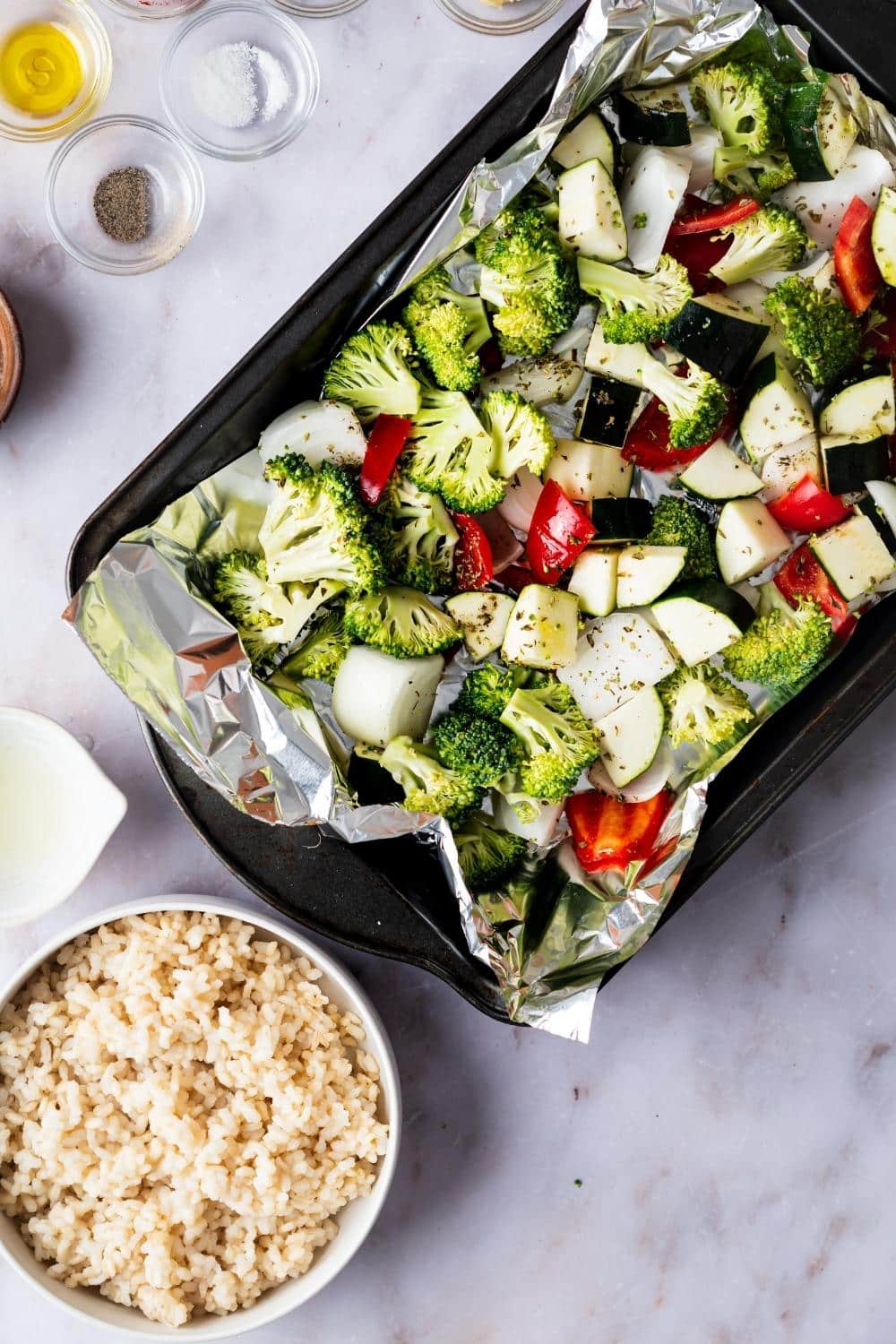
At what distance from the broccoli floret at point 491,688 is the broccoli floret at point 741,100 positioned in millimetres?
1117

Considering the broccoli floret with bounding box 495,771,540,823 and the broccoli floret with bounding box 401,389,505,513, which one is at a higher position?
the broccoli floret with bounding box 401,389,505,513

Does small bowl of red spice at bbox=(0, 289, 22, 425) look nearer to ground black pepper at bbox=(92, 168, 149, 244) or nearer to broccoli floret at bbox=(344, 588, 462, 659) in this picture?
ground black pepper at bbox=(92, 168, 149, 244)

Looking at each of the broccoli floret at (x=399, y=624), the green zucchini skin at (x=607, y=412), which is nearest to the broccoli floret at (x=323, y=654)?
the broccoli floret at (x=399, y=624)

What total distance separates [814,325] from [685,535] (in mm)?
460

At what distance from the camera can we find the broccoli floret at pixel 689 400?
7.04 ft

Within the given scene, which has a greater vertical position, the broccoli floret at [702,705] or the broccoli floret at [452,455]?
the broccoli floret at [452,455]

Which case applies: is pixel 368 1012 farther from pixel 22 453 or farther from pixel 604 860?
pixel 22 453

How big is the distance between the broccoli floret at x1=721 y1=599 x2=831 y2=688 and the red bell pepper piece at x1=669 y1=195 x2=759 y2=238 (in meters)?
0.76

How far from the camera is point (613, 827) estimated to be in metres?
2.28

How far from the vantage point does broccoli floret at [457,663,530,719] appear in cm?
221

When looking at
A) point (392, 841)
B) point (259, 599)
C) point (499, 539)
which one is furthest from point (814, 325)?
point (392, 841)

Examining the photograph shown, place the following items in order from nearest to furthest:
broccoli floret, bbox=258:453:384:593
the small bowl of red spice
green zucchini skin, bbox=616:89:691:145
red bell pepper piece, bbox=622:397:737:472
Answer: broccoli floret, bbox=258:453:384:593 < green zucchini skin, bbox=616:89:691:145 < red bell pepper piece, bbox=622:397:737:472 < the small bowl of red spice

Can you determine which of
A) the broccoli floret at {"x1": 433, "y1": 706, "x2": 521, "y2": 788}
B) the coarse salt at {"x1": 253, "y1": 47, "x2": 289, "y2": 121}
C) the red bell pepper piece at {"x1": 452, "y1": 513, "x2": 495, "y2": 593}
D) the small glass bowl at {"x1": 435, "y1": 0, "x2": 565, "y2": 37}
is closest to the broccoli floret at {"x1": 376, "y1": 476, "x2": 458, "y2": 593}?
the red bell pepper piece at {"x1": 452, "y1": 513, "x2": 495, "y2": 593}

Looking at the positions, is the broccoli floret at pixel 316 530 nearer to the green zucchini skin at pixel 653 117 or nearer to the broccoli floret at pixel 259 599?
the broccoli floret at pixel 259 599
